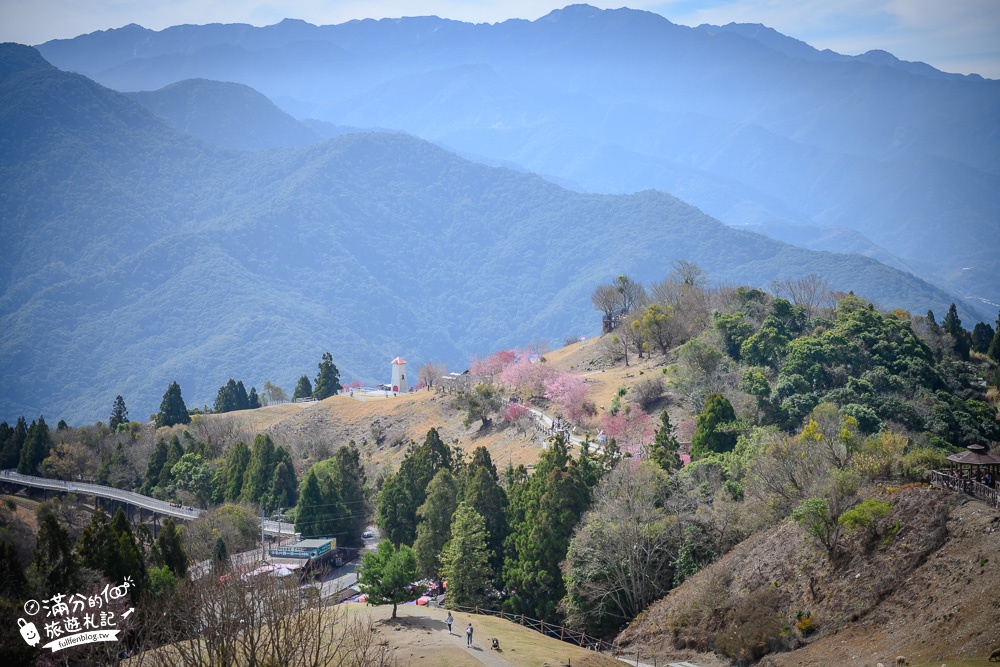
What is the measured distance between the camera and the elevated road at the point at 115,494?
258ft

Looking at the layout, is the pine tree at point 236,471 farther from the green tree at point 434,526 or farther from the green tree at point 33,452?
the green tree at point 434,526

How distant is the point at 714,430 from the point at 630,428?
12.2m

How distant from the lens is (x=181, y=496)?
83.1 m

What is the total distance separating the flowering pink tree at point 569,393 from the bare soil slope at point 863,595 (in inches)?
1274

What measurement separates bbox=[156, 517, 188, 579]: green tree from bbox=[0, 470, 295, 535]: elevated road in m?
21.4

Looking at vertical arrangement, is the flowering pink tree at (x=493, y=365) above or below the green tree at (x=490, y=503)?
above

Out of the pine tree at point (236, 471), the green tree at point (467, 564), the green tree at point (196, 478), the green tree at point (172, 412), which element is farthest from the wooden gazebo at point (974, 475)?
the green tree at point (172, 412)

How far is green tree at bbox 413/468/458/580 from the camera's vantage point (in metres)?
55.5

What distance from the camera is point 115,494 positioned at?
86.9 metres

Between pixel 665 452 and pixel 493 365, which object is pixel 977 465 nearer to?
pixel 665 452

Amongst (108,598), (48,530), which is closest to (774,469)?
(108,598)

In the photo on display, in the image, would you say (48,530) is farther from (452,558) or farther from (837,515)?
(837,515)

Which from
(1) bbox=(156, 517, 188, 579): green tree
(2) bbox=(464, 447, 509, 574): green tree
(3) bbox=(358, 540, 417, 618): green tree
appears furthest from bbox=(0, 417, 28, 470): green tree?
(3) bbox=(358, 540, 417, 618): green tree

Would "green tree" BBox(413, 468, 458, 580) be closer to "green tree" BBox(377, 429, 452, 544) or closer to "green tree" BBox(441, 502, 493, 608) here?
"green tree" BBox(441, 502, 493, 608)
